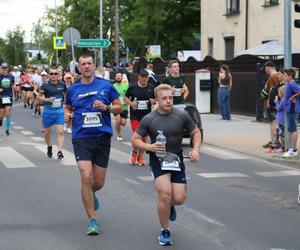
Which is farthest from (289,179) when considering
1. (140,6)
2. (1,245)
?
(140,6)

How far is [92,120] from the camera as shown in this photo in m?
7.31

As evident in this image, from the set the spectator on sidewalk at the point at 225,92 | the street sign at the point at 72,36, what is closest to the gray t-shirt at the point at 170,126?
the spectator on sidewalk at the point at 225,92

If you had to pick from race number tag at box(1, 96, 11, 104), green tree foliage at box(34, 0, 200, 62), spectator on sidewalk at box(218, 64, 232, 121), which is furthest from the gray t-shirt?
green tree foliage at box(34, 0, 200, 62)

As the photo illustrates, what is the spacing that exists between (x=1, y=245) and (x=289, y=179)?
5.93 meters

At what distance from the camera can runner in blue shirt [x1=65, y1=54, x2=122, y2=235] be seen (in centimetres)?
725

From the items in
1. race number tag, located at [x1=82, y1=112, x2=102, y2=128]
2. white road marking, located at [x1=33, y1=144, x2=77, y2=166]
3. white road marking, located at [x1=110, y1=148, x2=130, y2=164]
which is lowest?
white road marking, located at [x1=110, y1=148, x2=130, y2=164]

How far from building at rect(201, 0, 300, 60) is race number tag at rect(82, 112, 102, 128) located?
24.2 meters

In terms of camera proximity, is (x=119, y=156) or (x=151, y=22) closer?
(x=119, y=156)

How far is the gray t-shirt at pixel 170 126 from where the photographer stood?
22.0 ft

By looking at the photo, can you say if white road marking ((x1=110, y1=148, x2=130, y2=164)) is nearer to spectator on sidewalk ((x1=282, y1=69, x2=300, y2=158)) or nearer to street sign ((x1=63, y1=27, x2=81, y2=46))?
spectator on sidewalk ((x1=282, y1=69, x2=300, y2=158))

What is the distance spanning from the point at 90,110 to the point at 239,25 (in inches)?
1192

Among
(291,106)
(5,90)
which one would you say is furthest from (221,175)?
(5,90)

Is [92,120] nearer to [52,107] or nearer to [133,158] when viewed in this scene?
[133,158]

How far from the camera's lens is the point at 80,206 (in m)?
8.60
